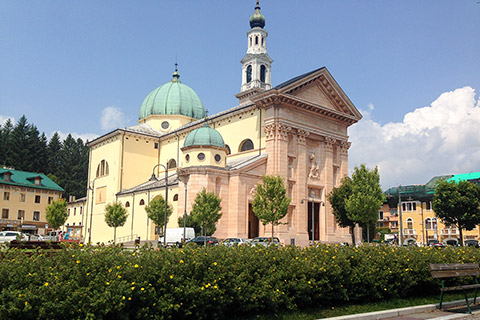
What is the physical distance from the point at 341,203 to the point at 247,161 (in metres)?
11.9

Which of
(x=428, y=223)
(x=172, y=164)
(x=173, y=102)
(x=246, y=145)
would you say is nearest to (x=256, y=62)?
(x=173, y=102)

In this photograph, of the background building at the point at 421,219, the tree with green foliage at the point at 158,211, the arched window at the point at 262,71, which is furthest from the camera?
the background building at the point at 421,219

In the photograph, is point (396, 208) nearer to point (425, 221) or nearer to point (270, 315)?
point (425, 221)

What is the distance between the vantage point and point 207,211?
1650 inches

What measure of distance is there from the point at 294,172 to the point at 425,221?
49.1 m

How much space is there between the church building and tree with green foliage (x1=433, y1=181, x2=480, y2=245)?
19.1 metres

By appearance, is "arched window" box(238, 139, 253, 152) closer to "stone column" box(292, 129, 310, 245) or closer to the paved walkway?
"stone column" box(292, 129, 310, 245)

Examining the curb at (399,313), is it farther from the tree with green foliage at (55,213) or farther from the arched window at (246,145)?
the tree with green foliage at (55,213)

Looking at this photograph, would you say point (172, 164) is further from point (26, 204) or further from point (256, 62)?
point (26, 204)

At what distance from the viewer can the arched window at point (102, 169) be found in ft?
221

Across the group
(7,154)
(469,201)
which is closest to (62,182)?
(7,154)

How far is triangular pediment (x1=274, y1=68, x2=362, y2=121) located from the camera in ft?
163

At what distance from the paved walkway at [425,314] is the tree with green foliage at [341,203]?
1434 inches

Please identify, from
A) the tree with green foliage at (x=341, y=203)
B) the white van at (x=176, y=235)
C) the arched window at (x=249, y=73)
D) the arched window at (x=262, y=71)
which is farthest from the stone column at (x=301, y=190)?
the arched window at (x=249, y=73)
